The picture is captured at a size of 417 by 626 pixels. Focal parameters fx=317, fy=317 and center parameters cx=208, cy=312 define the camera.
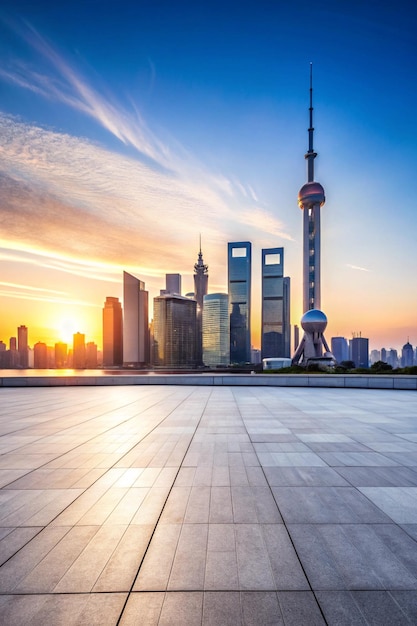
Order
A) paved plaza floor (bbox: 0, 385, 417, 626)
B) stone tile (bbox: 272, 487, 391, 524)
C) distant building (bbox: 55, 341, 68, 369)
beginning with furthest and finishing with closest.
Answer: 1. distant building (bbox: 55, 341, 68, 369)
2. stone tile (bbox: 272, 487, 391, 524)
3. paved plaza floor (bbox: 0, 385, 417, 626)

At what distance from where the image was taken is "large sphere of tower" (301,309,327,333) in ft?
240

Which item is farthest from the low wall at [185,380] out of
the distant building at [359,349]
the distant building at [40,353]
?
the distant building at [359,349]

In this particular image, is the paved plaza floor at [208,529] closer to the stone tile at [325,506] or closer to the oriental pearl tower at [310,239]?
the stone tile at [325,506]

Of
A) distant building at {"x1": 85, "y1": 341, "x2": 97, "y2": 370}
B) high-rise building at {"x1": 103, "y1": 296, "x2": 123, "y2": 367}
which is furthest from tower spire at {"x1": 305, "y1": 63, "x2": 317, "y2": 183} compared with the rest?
high-rise building at {"x1": 103, "y1": 296, "x2": 123, "y2": 367}

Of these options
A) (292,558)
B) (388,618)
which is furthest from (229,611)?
Result: (388,618)

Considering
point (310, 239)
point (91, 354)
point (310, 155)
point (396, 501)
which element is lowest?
point (91, 354)

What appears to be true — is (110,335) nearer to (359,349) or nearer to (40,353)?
(40,353)

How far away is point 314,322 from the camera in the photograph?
240ft

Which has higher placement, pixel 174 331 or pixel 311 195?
pixel 311 195

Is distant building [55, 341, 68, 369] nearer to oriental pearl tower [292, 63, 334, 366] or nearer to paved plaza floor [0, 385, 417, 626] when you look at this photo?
oriental pearl tower [292, 63, 334, 366]

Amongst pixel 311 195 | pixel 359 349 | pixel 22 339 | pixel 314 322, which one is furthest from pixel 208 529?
pixel 359 349

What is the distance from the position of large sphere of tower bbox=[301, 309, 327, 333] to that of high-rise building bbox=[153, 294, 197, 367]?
10679 cm

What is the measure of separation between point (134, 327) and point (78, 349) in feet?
124

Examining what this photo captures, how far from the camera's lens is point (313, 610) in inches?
114
